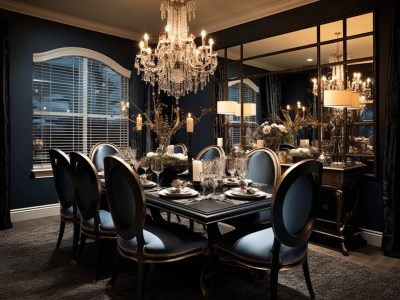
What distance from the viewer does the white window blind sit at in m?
4.53

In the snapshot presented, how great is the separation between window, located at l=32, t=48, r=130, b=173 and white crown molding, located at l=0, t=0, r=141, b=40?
37 cm

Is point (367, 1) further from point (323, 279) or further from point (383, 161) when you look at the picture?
point (323, 279)

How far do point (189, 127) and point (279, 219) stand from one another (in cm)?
97

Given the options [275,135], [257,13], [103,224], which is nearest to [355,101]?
[275,135]

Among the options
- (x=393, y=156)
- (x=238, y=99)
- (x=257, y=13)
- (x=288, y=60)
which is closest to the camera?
(x=393, y=156)

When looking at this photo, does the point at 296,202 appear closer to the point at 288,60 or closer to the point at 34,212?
the point at 288,60

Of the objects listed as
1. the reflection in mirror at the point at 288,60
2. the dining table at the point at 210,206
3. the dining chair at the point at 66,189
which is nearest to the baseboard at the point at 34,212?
the dining chair at the point at 66,189

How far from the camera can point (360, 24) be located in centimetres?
Answer: 344

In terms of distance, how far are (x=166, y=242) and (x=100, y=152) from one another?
2064mm

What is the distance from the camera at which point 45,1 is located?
13.7ft

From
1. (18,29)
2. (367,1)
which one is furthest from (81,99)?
(367,1)

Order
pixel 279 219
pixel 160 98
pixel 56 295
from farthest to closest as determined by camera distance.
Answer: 1. pixel 160 98
2. pixel 56 295
3. pixel 279 219

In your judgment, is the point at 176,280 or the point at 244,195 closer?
the point at 244,195

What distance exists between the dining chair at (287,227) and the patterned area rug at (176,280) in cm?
40
